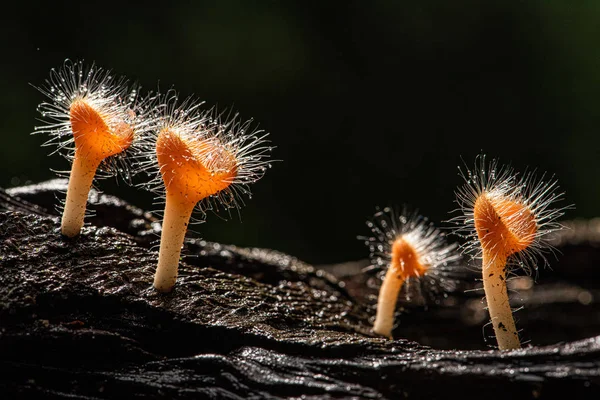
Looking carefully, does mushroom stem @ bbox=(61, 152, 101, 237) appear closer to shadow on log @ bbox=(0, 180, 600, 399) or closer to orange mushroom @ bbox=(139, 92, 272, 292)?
shadow on log @ bbox=(0, 180, 600, 399)

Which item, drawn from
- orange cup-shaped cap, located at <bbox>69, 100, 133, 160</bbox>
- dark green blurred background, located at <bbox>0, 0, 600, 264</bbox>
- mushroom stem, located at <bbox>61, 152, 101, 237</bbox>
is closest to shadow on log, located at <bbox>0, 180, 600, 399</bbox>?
mushroom stem, located at <bbox>61, 152, 101, 237</bbox>

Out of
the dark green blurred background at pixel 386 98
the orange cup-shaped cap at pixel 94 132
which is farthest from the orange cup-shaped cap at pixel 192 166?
the dark green blurred background at pixel 386 98

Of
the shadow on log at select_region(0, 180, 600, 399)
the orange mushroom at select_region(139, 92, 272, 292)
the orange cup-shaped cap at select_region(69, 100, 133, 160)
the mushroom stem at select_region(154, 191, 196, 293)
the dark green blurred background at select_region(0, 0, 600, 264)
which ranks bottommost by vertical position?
the shadow on log at select_region(0, 180, 600, 399)

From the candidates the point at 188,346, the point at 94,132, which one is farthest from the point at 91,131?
the point at 188,346

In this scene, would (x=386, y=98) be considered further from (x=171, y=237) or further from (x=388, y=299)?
(x=171, y=237)

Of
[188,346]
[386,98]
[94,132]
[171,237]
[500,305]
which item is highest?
[386,98]

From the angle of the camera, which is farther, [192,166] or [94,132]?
[94,132]
